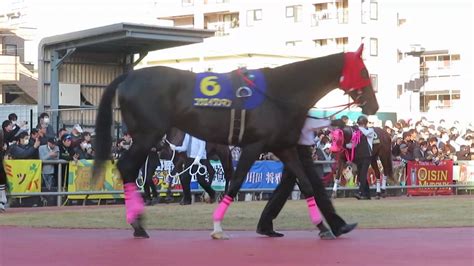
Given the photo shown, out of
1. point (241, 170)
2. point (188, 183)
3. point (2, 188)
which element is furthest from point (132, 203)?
point (188, 183)

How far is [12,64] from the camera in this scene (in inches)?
2494

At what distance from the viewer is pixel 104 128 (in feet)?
39.0

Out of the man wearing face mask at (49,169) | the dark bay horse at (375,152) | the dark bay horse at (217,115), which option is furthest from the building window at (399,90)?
the dark bay horse at (217,115)

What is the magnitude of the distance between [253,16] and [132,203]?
6406cm

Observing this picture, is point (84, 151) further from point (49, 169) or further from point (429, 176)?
point (429, 176)

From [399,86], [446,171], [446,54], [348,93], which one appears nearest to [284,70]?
[348,93]

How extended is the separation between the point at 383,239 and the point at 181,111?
3.06 meters

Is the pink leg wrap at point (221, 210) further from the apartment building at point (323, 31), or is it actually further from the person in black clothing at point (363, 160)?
the apartment building at point (323, 31)

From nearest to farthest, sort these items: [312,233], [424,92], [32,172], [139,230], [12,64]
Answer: [139,230]
[312,233]
[32,172]
[12,64]
[424,92]

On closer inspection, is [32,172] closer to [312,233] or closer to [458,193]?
[312,233]

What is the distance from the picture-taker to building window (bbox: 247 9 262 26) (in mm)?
74500

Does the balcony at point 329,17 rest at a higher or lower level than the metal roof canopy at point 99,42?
higher

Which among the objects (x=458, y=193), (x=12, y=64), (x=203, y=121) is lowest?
(x=458, y=193)

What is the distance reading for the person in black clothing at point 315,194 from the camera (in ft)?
38.9
